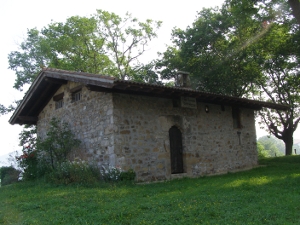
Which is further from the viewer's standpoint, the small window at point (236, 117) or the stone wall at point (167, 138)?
the small window at point (236, 117)

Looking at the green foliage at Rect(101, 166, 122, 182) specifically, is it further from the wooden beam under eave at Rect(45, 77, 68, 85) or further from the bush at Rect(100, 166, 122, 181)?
the wooden beam under eave at Rect(45, 77, 68, 85)

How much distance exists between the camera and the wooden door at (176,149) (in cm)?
1078

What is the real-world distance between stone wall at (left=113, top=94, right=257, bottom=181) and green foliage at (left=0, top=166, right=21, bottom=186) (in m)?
6.52

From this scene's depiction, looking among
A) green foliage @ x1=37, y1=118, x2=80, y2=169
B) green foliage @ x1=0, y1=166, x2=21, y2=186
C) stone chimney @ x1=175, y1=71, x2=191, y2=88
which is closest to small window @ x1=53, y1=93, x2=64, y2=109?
green foliage @ x1=37, y1=118, x2=80, y2=169

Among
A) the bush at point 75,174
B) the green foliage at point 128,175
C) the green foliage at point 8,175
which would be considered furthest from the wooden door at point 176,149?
the green foliage at point 8,175

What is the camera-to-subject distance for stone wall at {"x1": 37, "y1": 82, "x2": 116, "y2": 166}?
31.2ft

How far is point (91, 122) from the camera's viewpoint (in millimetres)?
10359

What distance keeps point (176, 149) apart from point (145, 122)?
5.78ft

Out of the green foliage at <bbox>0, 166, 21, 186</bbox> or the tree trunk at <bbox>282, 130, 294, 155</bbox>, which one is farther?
the tree trunk at <bbox>282, 130, 294, 155</bbox>

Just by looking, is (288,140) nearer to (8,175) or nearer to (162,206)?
(8,175)

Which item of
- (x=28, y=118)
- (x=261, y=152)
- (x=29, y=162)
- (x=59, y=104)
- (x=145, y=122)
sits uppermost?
(x=59, y=104)

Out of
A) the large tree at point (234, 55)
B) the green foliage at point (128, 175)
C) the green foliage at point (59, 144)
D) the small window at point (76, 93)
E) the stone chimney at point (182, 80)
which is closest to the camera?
the green foliage at point (128, 175)

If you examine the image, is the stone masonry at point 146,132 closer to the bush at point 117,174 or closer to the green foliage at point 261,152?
the bush at point 117,174

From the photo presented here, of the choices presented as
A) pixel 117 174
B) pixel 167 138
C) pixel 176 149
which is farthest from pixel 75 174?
pixel 176 149
